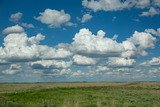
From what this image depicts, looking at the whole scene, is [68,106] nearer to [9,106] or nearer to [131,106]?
[9,106]

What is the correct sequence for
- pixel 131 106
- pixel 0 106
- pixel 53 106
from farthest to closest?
1. pixel 131 106
2. pixel 53 106
3. pixel 0 106

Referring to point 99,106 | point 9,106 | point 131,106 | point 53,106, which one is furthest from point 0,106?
point 131,106

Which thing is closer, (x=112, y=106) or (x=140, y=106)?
(x=112, y=106)

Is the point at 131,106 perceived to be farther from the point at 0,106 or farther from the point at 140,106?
the point at 0,106

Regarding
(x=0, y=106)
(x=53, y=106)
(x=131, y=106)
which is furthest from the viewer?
(x=131, y=106)

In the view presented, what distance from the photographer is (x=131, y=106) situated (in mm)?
37281

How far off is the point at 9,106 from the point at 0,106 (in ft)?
2.49

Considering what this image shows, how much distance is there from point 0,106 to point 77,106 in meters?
5.98

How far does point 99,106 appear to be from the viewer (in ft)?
94.8

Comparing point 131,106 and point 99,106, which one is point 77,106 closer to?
point 99,106

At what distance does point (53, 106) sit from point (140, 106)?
12.2 metres

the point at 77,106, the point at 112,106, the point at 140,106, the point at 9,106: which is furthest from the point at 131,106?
the point at 9,106

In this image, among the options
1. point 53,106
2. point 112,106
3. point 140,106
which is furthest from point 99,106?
point 140,106

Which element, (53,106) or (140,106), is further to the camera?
(140,106)
